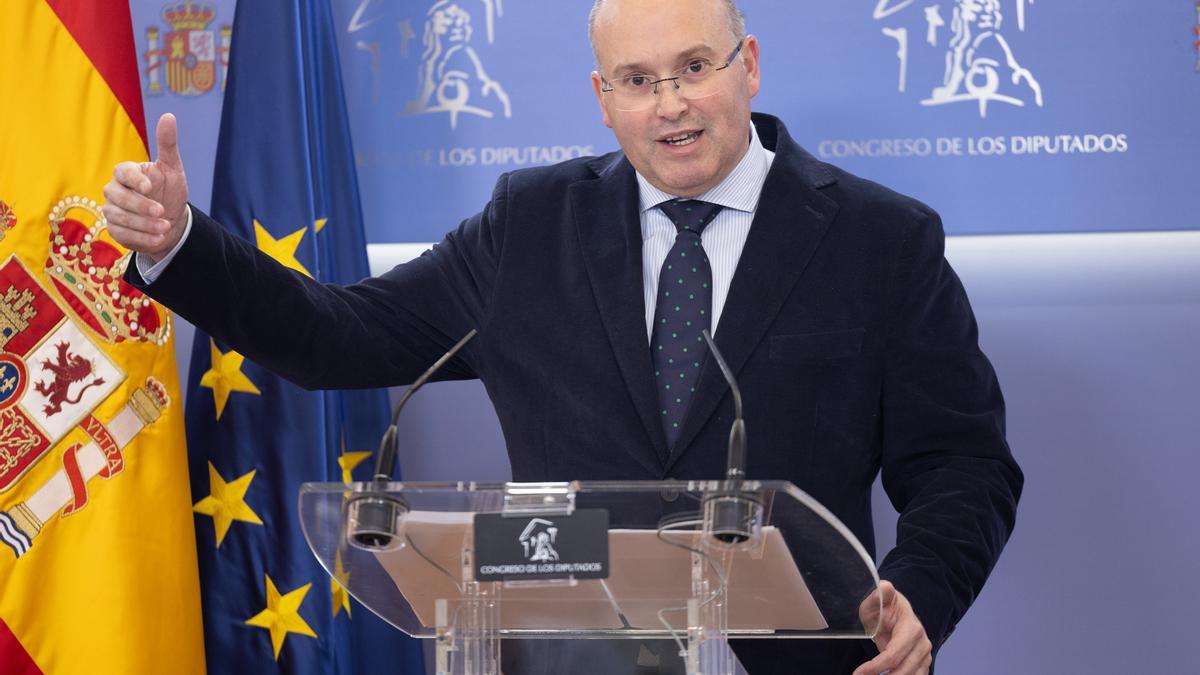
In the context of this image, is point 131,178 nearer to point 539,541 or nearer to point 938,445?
point 539,541

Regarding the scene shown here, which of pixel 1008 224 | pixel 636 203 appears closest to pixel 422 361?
pixel 636 203

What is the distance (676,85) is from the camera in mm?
2332

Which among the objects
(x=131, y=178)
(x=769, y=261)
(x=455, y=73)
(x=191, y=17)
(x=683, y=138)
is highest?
(x=191, y=17)

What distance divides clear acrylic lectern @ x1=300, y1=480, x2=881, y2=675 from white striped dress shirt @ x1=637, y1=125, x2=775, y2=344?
77 cm

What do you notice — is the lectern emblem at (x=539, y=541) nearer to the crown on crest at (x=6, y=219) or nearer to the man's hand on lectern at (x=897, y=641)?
the man's hand on lectern at (x=897, y=641)

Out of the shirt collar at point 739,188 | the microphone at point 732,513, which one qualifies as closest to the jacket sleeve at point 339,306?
the shirt collar at point 739,188

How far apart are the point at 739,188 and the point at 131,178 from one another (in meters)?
1.05

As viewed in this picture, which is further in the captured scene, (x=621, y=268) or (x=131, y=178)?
(x=621, y=268)

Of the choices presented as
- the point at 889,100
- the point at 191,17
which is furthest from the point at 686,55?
the point at 191,17

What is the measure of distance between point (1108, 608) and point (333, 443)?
1859mm

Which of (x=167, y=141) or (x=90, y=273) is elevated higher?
(x=167, y=141)

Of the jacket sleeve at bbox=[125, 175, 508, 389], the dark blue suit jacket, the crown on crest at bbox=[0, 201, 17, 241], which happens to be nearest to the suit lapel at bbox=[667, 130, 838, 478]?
the dark blue suit jacket

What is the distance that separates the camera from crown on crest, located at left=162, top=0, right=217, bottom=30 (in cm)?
348

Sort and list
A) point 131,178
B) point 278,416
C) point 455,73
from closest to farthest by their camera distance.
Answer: point 131,178
point 278,416
point 455,73
